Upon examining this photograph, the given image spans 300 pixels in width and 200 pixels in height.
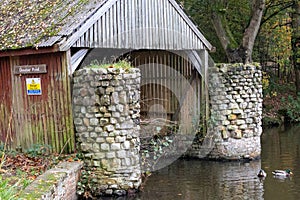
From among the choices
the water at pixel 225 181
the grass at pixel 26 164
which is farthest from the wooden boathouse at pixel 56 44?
the water at pixel 225 181

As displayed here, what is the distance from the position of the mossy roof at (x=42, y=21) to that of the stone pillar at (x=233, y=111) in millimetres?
4120

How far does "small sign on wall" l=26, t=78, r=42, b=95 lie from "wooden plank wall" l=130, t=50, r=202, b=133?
4.27 meters

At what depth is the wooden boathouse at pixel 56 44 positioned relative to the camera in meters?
8.98

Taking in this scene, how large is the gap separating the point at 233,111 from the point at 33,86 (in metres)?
5.25

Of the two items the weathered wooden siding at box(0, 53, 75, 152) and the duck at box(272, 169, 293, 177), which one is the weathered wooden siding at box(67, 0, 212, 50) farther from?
the duck at box(272, 169, 293, 177)

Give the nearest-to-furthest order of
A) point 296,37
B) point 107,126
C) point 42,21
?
1. point 107,126
2. point 42,21
3. point 296,37

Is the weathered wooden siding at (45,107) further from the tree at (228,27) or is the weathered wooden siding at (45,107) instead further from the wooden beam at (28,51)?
the tree at (228,27)

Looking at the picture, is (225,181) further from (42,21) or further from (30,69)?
(42,21)

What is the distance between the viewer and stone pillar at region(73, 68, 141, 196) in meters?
8.60

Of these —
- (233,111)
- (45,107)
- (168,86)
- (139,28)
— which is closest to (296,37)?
(168,86)

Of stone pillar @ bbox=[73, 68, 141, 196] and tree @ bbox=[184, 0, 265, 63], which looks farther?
tree @ bbox=[184, 0, 265, 63]

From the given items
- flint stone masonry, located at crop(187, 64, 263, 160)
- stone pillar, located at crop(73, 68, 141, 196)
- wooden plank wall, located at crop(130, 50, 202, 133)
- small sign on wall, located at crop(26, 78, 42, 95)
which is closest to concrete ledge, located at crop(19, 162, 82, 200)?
stone pillar, located at crop(73, 68, 141, 196)

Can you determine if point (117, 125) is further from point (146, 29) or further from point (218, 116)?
point (218, 116)

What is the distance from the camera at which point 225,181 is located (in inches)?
401
